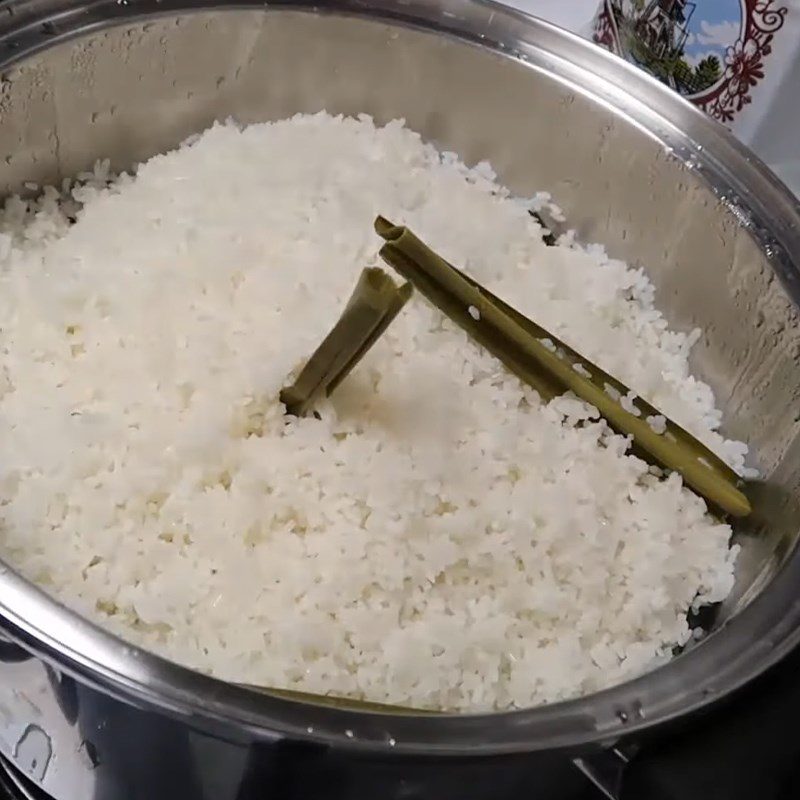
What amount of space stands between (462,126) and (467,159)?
0.12 feet

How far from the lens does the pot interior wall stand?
35.6 inches

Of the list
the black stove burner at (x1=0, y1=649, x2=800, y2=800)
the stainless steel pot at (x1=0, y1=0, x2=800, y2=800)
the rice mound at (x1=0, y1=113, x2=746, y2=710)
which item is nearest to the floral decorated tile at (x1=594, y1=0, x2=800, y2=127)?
the stainless steel pot at (x1=0, y1=0, x2=800, y2=800)

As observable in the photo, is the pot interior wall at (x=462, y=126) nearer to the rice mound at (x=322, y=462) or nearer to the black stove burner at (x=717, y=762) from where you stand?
the rice mound at (x=322, y=462)

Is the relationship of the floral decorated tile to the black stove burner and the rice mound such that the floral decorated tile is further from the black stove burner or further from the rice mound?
the black stove burner

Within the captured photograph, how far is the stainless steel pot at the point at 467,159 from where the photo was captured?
21.5 inches

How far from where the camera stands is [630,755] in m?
0.57

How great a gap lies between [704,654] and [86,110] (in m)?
0.74

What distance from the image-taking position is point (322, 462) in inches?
30.5

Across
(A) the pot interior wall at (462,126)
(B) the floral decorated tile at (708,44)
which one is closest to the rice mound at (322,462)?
(A) the pot interior wall at (462,126)

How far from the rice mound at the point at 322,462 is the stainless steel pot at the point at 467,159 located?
6 cm

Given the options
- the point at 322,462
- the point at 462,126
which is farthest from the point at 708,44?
the point at 322,462

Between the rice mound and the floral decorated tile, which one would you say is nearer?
the rice mound

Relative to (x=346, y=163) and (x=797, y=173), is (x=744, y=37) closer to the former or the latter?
(x=797, y=173)

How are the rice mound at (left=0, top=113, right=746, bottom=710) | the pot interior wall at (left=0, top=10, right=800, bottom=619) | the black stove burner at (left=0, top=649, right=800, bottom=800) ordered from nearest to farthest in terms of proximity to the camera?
the black stove burner at (left=0, top=649, right=800, bottom=800) < the rice mound at (left=0, top=113, right=746, bottom=710) < the pot interior wall at (left=0, top=10, right=800, bottom=619)
